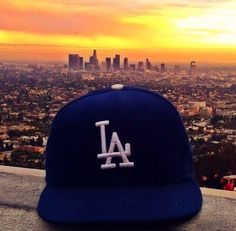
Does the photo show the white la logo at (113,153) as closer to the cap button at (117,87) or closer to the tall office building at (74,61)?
the cap button at (117,87)

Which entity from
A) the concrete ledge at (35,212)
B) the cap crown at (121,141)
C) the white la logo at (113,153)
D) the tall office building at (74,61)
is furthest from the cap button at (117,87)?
the tall office building at (74,61)

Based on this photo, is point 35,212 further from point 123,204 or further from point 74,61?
point 74,61

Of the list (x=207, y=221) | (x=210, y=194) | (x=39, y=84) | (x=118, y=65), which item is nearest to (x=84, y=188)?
(x=207, y=221)

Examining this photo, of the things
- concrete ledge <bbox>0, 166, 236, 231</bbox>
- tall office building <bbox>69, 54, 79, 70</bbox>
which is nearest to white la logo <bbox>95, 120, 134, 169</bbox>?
concrete ledge <bbox>0, 166, 236, 231</bbox>

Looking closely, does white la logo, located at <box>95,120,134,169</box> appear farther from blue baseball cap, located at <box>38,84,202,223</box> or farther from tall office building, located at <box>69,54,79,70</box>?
tall office building, located at <box>69,54,79,70</box>

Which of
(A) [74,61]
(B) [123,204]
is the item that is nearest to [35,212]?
(B) [123,204]
